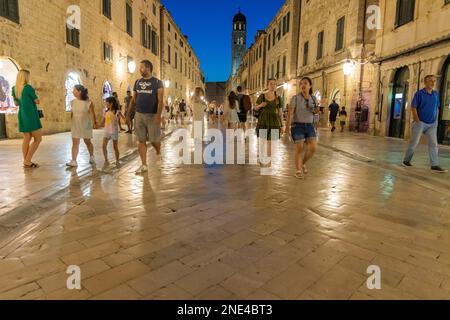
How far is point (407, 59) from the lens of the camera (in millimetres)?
13148

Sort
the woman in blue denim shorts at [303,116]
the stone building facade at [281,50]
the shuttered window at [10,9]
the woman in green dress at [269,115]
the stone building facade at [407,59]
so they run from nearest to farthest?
the woman in blue denim shorts at [303,116] → the woman in green dress at [269,115] → the shuttered window at [10,9] → the stone building facade at [407,59] → the stone building facade at [281,50]

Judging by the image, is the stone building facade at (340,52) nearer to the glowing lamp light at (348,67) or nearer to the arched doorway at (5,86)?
the glowing lamp light at (348,67)

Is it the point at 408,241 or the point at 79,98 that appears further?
the point at 79,98

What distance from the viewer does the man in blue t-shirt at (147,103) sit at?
20.1 ft

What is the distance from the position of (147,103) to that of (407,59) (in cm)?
1144

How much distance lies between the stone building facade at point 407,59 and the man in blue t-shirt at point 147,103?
9.92 m

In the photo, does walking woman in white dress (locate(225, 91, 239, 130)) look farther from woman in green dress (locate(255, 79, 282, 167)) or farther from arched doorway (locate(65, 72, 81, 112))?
arched doorway (locate(65, 72, 81, 112))

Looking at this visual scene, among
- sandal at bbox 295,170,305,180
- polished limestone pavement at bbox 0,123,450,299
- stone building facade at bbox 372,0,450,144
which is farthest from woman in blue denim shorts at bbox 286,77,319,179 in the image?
stone building facade at bbox 372,0,450,144

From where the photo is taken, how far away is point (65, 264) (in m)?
2.65

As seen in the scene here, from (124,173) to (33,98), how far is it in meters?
2.29

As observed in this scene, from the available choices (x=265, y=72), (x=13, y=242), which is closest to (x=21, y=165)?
(x=13, y=242)

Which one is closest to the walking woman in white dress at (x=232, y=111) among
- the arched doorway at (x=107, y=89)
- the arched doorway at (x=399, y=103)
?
the arched doorway at (x=399, y=103)
